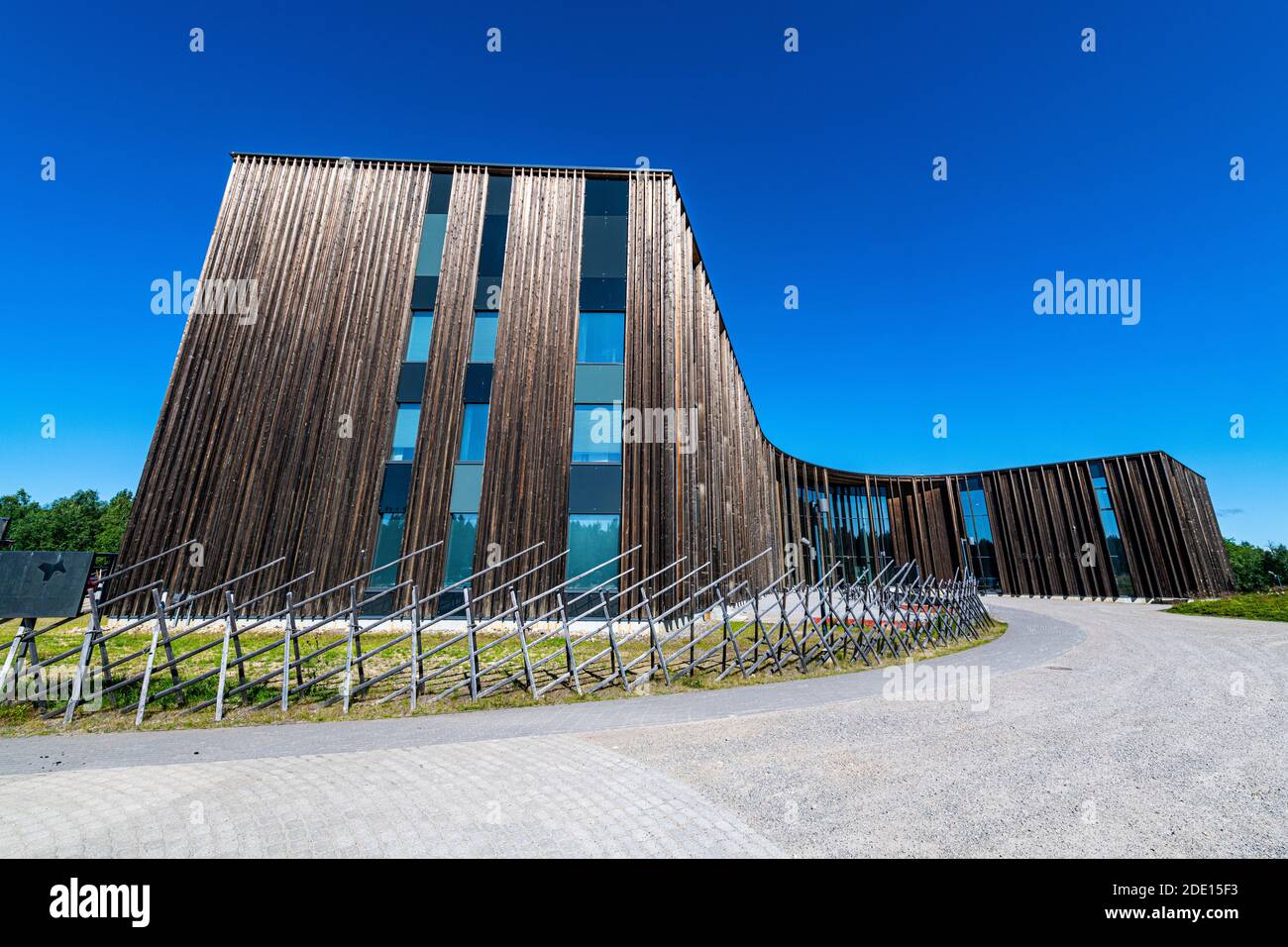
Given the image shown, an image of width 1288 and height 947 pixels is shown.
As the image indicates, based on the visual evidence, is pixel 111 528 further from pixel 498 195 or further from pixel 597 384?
pixel 597 384

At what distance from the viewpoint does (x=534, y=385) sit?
16.4 metres

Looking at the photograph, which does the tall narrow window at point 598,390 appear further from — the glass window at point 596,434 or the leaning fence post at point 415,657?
the leaning fence post at point 415,657

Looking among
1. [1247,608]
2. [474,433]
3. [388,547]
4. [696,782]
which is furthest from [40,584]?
[1247,608]

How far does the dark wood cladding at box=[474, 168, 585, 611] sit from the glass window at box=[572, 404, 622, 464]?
11.8 inches

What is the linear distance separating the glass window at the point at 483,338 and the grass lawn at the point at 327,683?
8.60 meters

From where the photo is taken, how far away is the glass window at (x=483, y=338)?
1680cm

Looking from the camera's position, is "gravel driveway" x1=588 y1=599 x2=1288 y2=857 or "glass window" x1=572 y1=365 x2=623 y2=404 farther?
"glass window" x1=572 y1=365 x2=623 y2=404

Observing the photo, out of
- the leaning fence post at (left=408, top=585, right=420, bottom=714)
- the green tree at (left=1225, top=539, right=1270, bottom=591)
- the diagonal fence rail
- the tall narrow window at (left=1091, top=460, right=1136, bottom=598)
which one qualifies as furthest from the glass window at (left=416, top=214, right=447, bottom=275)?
the green tree at (left=1225, top=539, right=1270, bottom=591)

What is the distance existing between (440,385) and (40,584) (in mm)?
10597

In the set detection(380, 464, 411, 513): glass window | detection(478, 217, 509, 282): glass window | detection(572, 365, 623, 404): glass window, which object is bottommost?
detection(380, 464, 411, 513): glass window

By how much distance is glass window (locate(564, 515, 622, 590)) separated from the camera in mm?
15023

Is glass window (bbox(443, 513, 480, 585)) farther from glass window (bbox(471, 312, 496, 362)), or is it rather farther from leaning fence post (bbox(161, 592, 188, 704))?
leaning fence post (bbox(161, 592, 188, 704))

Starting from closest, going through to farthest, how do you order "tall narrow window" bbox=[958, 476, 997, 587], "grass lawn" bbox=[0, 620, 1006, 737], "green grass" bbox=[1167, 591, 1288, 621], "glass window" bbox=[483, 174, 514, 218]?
"grass lawn" bbox=[0, 620, 1006, 737]
"glass window" bbox=[483, 174, 514, 218]
"green grass" bbox=[1167, 591, 1288, 621]
"tall narrow window" bbox=[958, 476, 997, 587]
